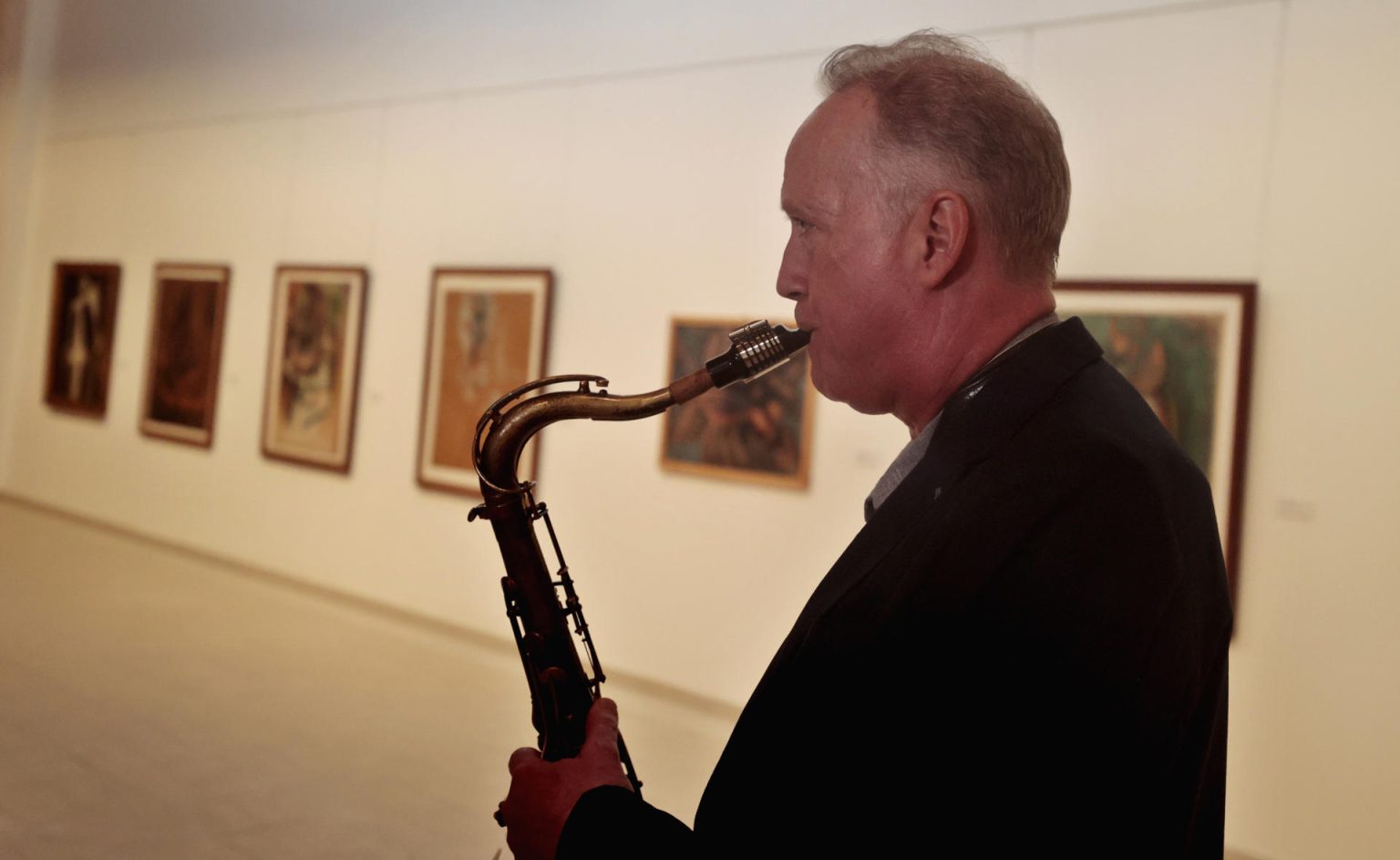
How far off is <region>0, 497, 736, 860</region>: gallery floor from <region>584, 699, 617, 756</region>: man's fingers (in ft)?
6.39

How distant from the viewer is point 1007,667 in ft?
4.78

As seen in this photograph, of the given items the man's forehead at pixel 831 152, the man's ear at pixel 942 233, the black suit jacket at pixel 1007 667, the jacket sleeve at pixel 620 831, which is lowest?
the jacket sleeve at pixel 620 831

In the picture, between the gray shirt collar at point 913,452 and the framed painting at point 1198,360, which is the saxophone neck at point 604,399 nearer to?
the gray shirt collar at point 913,452

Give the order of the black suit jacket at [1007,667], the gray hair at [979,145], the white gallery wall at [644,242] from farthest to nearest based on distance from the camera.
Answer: the white gallery wall at [644,242] → the gray hair at [979,145] → the black suit jacket at [1007,667]

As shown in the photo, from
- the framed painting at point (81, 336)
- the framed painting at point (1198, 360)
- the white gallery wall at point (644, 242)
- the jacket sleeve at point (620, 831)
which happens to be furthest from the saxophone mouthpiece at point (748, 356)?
the framed painting at point (81, 336)

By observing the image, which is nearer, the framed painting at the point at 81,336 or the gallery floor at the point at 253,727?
the gallery floor at the point at 253,727

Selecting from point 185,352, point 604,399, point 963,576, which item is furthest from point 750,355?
point 185,352

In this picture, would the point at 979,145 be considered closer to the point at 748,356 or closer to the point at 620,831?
the point at 748,356

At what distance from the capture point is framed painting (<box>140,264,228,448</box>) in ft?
36.5

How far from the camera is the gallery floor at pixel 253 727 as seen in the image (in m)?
4.88

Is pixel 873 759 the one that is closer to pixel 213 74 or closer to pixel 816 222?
pixel 816 222

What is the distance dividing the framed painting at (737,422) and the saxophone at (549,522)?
3885 millimetres

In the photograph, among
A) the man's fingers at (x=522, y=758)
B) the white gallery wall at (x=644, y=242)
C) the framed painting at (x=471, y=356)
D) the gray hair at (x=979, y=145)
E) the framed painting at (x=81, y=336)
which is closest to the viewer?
the gray hair at (x=979, y=145)

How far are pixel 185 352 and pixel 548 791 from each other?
1070 centimetres
